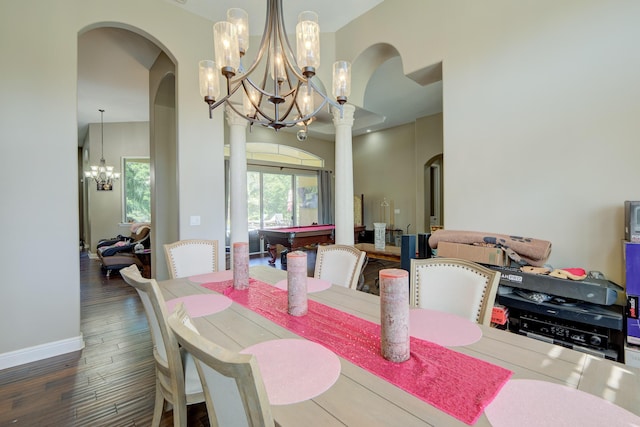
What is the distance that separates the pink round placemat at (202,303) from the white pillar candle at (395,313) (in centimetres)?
96

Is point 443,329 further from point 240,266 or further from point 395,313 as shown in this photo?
point 240,266

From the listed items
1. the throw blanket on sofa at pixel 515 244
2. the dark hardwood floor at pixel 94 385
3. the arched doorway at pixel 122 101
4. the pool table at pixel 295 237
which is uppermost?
the arched doorway at pixel 122 101

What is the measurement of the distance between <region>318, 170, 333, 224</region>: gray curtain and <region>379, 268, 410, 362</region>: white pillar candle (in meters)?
8.41

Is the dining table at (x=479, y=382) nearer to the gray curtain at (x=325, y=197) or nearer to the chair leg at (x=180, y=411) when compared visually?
the chair leg at (x=180, y=411)

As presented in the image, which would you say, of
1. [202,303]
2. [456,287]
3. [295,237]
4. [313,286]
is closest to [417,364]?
[456,287]

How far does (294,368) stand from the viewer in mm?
950

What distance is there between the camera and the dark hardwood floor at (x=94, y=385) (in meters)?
1.76

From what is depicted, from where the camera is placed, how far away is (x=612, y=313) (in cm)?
170

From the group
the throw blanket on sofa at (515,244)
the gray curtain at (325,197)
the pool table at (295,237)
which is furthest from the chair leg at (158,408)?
the gray curtain at (325,197)

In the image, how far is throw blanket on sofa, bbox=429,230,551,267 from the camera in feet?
6.76

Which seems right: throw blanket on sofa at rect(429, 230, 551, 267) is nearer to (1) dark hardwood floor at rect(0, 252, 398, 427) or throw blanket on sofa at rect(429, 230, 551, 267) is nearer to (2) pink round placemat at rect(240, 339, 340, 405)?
(2) pink round placemat at rect(240, 339, 340, 405)

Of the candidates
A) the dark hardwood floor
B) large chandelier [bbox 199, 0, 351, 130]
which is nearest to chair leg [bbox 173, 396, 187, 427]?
the dark hardwood floor

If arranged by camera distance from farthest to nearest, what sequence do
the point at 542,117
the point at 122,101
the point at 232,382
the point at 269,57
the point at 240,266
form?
the point at 122,101
the point at 542,117
the point at 269,57
the point at 240,266
the point at 232,382

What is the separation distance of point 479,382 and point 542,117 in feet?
7.22
